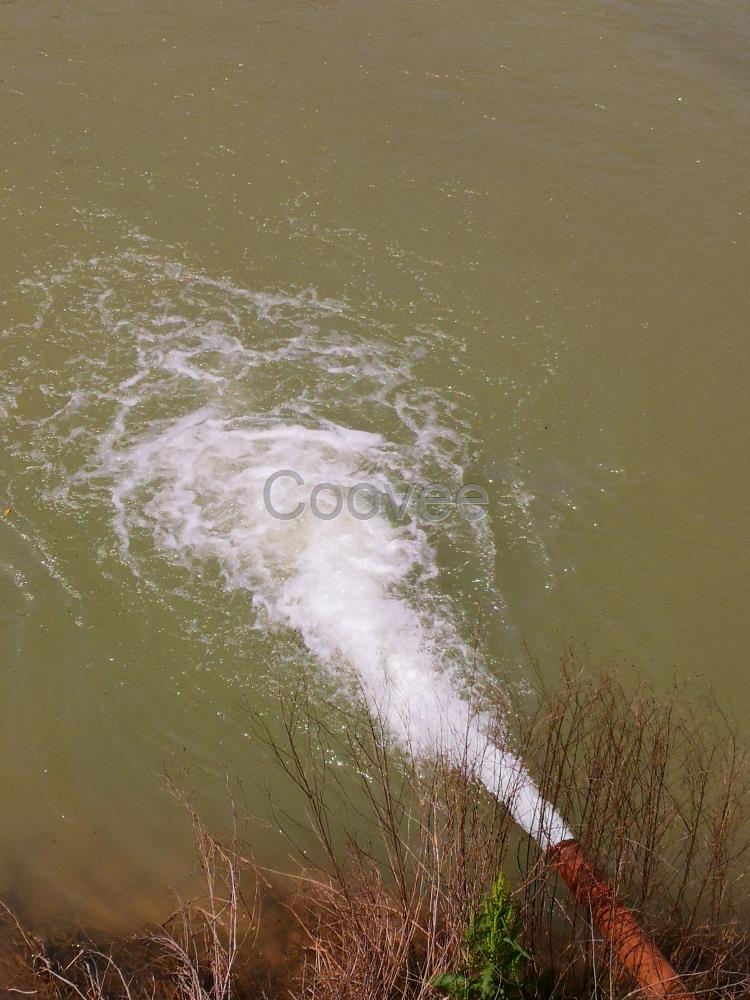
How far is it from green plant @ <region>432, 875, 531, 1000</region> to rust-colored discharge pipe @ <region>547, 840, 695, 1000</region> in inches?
15.2

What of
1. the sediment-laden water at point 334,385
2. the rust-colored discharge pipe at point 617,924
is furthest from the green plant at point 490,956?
the sediment-laden water at point 334,385

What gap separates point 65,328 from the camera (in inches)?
366

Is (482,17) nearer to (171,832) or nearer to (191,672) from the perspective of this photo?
(191,672)

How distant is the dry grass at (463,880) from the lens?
192 inches

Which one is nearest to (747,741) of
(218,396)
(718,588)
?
(718,588)

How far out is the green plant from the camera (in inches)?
182

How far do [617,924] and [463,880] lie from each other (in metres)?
0.88

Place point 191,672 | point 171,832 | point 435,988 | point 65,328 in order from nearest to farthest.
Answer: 1. point 435,988
2. point 171,832
3. point 191,672
4. point 65,328

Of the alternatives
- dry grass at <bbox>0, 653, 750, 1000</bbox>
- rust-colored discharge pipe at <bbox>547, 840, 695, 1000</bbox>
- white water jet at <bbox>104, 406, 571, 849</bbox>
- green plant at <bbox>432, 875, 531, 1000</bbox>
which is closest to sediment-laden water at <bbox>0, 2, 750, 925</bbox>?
white water jet at <bbox>104, 406, 571, 849</bbox>

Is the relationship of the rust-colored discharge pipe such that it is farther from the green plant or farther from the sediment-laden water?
the sediment-laden water

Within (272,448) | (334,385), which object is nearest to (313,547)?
(272,448)

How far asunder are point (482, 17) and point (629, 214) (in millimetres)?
4717

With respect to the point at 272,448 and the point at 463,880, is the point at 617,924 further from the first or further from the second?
the point at 272,448

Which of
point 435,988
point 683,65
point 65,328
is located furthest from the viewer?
point 683,65
